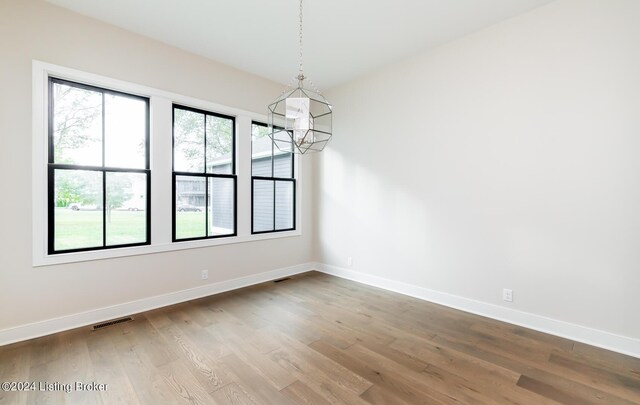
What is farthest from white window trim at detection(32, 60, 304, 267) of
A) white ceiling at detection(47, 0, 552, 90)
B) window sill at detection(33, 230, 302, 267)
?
white ceiling at detection(47, 0, 552, 90)

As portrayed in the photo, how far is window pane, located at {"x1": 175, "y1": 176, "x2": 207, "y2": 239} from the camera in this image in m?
3.63

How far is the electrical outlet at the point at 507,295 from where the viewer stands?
3.03 metres

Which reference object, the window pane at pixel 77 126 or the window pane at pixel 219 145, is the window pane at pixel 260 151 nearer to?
the window pane at pixel 219 145

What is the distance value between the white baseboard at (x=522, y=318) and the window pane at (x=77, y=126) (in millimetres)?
3867

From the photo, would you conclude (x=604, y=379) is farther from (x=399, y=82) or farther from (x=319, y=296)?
(x=399, y=82)

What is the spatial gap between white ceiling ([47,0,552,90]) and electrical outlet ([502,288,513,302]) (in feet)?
9.57

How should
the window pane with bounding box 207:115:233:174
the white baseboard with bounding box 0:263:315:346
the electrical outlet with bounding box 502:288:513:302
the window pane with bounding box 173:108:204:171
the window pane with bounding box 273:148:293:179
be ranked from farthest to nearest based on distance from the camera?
1. the window pane with bounding box 273:148:293:179
2. the window pane with bounding box 207:115:233:174
3. the window pane with bounding box 173:108:204:171
4. the electrical outlet with bounding box 502:288:513:302
5. the white baseboard with bounding box 0:263:315:346

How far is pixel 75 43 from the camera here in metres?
2.84

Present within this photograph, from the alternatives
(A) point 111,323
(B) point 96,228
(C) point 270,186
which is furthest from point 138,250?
(C) point 270,186

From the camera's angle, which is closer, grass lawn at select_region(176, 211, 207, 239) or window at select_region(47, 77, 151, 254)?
window at select_region(47, 77, 151, 254)

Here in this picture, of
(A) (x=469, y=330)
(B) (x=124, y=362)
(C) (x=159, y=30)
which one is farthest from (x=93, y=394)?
(C) (x=159, y=30)

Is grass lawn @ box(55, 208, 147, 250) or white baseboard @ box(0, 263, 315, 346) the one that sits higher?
grass lawn @ box(55, 208, 147, 250)

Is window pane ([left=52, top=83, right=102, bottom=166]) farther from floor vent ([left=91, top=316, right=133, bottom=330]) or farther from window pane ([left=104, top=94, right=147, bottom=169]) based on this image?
floor vent ([left=91, top=316, right=133, bottom=330])

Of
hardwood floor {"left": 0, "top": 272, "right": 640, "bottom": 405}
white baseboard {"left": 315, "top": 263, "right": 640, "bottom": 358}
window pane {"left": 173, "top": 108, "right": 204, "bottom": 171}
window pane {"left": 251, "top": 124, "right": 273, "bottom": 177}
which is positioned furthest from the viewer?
window pane {"left": 251, "top": 124, "right": 273, "bottom": 177}
